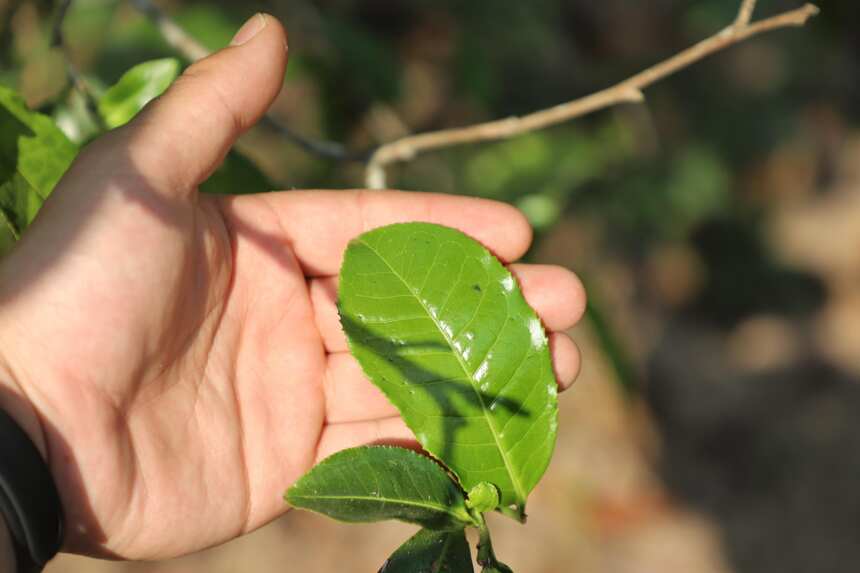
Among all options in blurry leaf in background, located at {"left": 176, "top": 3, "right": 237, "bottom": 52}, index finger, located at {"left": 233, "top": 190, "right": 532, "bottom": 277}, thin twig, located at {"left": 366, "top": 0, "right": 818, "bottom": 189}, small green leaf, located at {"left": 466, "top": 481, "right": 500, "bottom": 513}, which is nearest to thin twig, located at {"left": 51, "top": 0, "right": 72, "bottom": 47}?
index finger, located at {"left": 233, "top": 190, "right": 532, "bottom": 277}

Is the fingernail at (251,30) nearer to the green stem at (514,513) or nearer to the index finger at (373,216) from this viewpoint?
the index finger at (373,216)

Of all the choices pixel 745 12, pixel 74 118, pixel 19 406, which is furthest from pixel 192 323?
pixel 745 12

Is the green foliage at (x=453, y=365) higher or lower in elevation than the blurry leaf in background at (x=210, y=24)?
lower

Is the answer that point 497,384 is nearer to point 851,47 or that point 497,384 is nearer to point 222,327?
point 222,327

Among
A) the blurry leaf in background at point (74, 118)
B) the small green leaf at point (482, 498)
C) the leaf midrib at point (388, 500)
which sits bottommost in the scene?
the small green leaf at point (482, 498)

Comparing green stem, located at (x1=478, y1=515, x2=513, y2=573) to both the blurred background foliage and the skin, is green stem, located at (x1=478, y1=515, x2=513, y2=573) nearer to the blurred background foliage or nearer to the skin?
the skin

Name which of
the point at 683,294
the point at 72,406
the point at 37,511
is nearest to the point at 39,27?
the point at 72,406

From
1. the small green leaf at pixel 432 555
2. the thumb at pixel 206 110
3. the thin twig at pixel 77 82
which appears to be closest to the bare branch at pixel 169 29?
the thin twig at pixel 77 82
